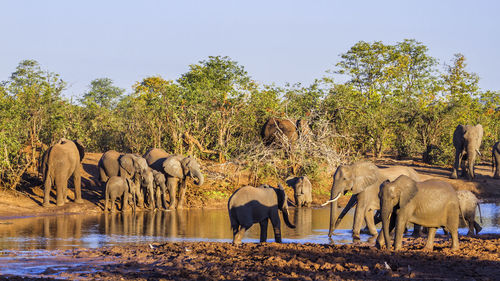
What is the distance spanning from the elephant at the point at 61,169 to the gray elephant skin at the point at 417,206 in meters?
11.8

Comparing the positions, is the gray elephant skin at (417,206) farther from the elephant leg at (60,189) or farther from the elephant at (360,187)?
the elephant leg at (60,189)

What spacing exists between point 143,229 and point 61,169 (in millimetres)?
5347

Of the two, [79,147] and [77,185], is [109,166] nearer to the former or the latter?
[79,147]

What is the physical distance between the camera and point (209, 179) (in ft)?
79.5

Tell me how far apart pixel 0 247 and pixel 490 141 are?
29075mm

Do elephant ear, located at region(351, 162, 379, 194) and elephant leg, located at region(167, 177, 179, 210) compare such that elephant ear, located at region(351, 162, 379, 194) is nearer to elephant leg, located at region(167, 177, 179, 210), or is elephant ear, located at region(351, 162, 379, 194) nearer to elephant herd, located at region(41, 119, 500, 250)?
elephant herd, located at region(41, 119, 500, 250)

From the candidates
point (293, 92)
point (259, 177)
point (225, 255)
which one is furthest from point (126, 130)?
point (225, 255)

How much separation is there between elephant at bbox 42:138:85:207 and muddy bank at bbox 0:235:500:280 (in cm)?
872

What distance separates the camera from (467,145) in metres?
27.3

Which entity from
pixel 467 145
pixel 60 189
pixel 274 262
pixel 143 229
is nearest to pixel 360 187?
pixel 274 262

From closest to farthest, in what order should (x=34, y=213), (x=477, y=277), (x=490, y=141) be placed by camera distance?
(x=477, y=277)
(x=34, y=213)
(x=490, y=141)

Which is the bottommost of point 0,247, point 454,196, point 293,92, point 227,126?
point 0,247

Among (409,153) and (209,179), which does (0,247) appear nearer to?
(209,179)

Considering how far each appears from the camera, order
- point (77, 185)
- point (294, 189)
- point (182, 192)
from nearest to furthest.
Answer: point (294, 189)
point (77, 185)
point (182, 192)
